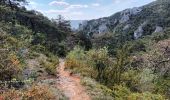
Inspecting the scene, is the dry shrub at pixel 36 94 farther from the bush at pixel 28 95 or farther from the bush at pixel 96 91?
the bush at pixel 96 91

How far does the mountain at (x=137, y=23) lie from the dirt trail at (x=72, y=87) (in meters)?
68.7

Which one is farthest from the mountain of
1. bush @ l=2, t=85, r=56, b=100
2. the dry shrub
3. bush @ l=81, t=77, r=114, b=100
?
bush @ l=2, t=85, r=56, b=100

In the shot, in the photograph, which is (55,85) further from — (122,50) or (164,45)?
(164,45)

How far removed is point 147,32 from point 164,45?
94445 mm

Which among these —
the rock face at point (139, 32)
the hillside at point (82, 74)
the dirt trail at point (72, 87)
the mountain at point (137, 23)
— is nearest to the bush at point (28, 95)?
the hillside at point (82, 74)

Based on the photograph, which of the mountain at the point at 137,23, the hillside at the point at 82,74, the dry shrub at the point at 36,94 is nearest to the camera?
the dry shrub at the point at 36,94

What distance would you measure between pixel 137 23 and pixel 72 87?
12045 centimetres

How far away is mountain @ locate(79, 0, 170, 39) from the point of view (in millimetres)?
117125

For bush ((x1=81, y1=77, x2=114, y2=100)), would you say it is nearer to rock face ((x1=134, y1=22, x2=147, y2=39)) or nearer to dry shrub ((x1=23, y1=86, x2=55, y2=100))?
dry shrub ((x1=23, y1=86, x2=55, y2=100))

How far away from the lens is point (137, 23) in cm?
13575

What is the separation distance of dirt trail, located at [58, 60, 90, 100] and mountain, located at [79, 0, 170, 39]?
68.7 m

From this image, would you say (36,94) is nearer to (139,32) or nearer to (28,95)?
(28,95)

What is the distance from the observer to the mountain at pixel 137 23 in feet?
384

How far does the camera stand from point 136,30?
12231cm
